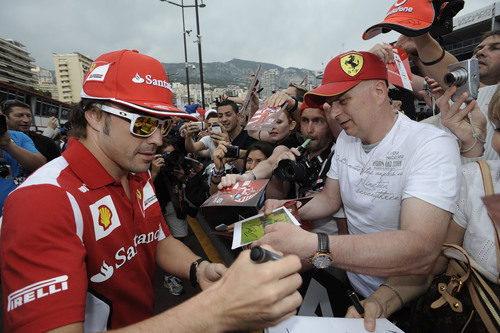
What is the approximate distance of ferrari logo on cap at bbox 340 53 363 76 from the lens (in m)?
1.89

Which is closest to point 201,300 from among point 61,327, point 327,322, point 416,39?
point 61,327

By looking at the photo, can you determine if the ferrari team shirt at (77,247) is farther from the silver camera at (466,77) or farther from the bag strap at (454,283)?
the silver camera at (466,77)

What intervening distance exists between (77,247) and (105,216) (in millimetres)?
330

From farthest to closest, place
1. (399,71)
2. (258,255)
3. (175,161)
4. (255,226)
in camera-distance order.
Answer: (175,161) < (399,71) < (255,226) < (258,255)

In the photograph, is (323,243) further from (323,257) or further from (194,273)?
(194,273)

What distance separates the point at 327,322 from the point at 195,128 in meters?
3.96

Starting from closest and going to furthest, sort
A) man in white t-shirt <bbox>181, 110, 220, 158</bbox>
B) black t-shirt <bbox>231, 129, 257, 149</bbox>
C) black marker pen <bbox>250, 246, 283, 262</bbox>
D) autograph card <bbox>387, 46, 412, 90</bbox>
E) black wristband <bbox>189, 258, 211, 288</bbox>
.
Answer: black marker pen <bbox>250, 246, 283, 262</bbox>
black wristband <bbox>189, 258, 211, 288</bbox>
autograph card <bbox>387, 46, 412, 90</bbox>
black t-shirt <bbox>231, 129, 257, 149</bbox>
man in white t-shirt <bbox>181, 110, 220, 158</bbox>

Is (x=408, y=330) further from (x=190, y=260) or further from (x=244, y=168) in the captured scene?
(x=244, y=168)

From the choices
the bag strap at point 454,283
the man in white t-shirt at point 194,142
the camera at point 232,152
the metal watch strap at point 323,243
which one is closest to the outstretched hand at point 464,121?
the bag strap at point 454,283

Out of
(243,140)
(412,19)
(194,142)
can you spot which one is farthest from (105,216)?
(194,142)

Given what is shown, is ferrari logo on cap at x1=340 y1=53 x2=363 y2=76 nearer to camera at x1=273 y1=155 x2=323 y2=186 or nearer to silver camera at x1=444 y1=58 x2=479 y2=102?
silver camera at x1=444 y1=58 x2=479 y2=102

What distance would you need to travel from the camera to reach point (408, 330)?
1.56 meters

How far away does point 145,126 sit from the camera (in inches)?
65.1

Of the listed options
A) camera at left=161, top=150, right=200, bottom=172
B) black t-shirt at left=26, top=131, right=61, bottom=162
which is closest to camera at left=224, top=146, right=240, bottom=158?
camera at left=161, top=150, right=200, bottom=172
